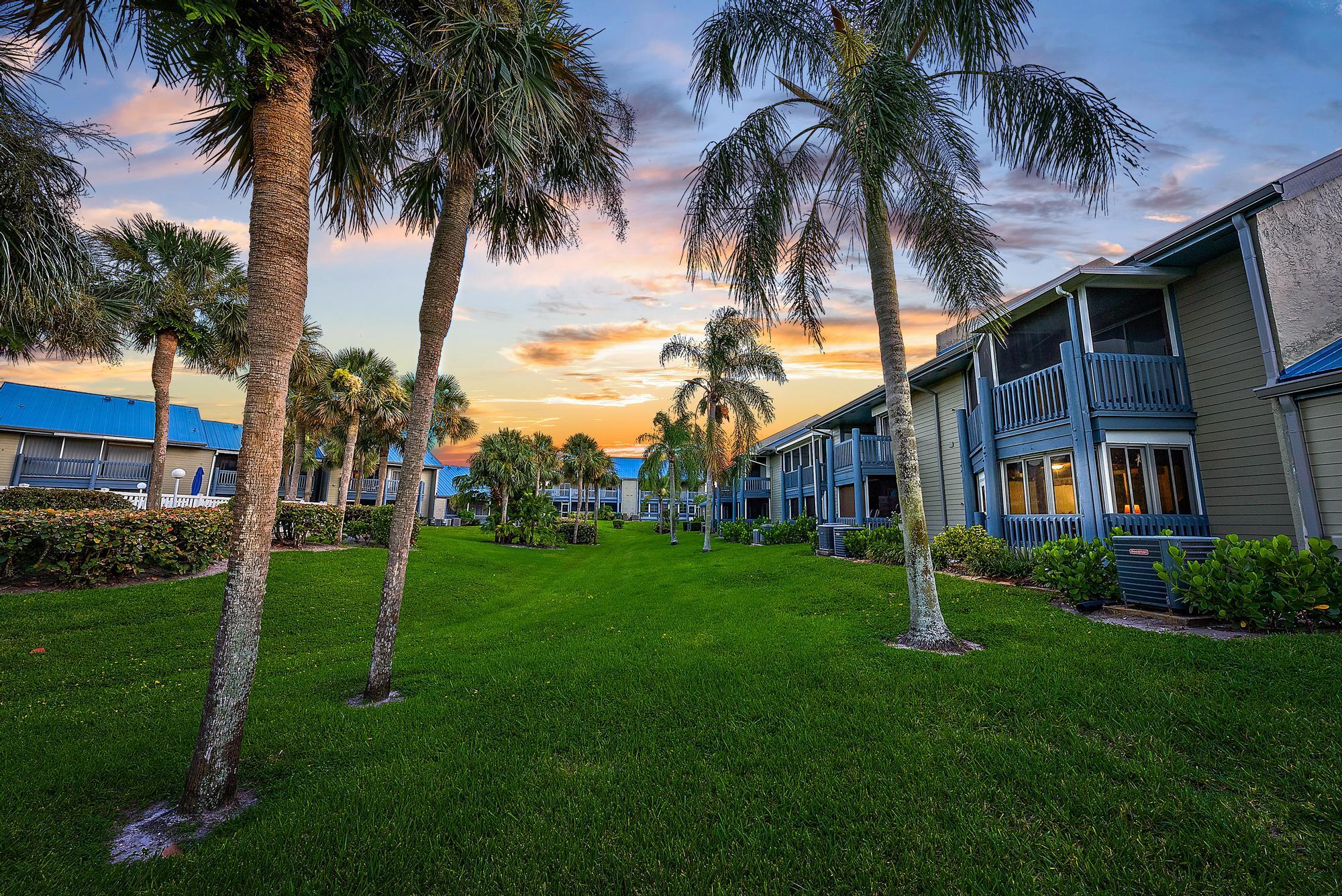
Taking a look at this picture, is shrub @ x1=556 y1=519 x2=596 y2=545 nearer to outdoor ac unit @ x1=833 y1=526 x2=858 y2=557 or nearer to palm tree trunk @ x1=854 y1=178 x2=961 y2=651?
outdoor ac unit @ x1=833 y1=526 x2=858 y2=557

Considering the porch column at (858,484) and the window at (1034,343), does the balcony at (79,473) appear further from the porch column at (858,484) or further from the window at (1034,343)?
the window at (1034,343)

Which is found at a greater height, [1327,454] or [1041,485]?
[1327,454]

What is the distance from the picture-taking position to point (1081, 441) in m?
11.0

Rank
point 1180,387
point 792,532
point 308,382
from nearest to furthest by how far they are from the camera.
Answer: point 1180,387 < point 308,382 < point 792,532

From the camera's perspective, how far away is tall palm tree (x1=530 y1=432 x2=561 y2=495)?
39.0 m

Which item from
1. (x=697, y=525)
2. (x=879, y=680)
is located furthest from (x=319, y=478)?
(x=879, y=680)

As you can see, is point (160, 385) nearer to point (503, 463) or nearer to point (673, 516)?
point (503, 463)

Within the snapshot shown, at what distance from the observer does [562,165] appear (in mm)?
7574

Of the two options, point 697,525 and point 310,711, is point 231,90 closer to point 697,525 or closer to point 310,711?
point 310,711

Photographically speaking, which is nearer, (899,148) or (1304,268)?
(899,148)

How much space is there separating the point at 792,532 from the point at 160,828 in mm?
28224

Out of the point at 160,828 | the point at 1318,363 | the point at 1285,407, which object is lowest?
the point at 160,828

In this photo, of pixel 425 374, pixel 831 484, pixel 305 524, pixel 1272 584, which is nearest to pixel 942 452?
pixel 831 484

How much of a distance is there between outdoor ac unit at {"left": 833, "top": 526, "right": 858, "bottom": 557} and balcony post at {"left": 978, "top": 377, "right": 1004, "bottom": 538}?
5730 mm
